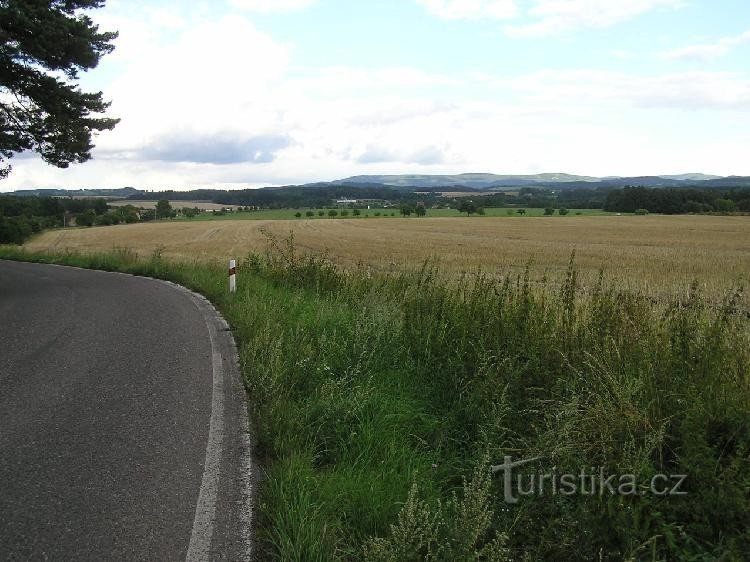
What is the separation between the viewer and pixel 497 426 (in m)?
4.05

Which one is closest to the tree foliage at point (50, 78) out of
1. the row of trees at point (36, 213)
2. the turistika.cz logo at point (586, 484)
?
the turistika.cz logo at point (586, 484)

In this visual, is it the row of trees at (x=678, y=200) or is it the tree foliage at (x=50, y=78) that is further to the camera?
the row of trees at (x=678, y=200)

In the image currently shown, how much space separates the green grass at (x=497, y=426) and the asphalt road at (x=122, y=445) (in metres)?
0.33

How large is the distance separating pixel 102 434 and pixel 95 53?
1395 centimetres

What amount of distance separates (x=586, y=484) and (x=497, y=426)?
72cm

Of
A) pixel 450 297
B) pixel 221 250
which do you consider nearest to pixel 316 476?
pixel 450 297

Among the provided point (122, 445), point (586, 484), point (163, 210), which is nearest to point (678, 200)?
point (163, 210)

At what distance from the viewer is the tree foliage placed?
1307cm

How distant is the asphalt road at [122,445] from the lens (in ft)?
10.4

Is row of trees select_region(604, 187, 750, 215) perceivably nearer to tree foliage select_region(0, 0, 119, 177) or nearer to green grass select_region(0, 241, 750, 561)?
tree foliage select_region(0, 0, 119, 177)

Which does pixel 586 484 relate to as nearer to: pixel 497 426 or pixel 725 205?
pixel 497 426

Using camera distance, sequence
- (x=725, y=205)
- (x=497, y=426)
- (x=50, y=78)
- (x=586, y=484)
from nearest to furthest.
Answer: (x=586, y=484) → (x=497, y=426) → (x=50, y=78) → (x=725, y=205)

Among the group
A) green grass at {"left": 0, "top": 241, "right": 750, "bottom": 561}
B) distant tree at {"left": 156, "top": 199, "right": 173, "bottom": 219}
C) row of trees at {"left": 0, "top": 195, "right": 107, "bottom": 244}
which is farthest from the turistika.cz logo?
distant tree at {"left": 156, "top": 199, "right": 173, "bottom": 219}

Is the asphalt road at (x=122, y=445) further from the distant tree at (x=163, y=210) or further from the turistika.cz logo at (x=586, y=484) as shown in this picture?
the distant tree at (x=163, y=210)
